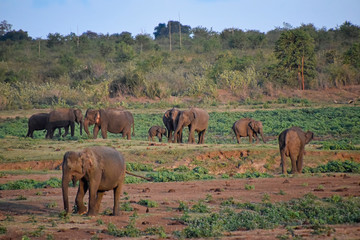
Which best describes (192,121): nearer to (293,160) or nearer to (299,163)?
(299,163)

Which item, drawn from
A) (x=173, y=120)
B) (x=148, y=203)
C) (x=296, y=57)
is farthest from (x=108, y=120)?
(x=296, y=57)

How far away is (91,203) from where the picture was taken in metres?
10.8

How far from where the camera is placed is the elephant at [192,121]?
27547 mm


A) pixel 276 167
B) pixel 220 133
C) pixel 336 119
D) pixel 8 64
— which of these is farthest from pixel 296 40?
pixel 8 64

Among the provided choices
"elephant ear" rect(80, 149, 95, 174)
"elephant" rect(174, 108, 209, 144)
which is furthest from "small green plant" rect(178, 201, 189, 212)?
"elephant" rect(174, 108, 209, 144)

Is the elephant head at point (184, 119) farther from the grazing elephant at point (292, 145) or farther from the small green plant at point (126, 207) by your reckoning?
the small green plant at point (126, 207)

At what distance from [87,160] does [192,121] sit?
17.5m

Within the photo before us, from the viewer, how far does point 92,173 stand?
1075cm

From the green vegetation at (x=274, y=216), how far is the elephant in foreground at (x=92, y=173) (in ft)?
5.52

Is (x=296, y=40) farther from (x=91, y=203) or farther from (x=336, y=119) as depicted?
(x=91, y=203)

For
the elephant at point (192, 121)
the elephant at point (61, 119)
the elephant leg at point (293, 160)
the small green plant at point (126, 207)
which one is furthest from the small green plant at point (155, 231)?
the elephant at point (61, 119)

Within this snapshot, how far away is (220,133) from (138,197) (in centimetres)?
1852

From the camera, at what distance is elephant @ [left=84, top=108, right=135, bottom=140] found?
28375 millimetres

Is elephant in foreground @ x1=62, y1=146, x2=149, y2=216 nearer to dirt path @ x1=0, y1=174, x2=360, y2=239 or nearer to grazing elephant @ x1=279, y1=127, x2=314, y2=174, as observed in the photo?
dirt path @ x1=0, y1=174, x2=360, y2=239
